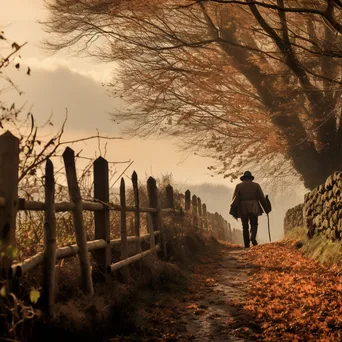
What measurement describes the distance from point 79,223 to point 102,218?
946 millimetres

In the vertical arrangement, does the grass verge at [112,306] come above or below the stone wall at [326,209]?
below

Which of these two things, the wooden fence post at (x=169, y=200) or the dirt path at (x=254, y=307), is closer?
the dirt path at (x=254, y=307)

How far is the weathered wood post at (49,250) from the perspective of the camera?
14.7ft

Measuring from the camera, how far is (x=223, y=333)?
5.37m

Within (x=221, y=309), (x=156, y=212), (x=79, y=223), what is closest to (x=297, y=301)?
(x=221, y=309)

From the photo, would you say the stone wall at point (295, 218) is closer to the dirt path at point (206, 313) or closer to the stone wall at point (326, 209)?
the stone wall at point (326, 209)

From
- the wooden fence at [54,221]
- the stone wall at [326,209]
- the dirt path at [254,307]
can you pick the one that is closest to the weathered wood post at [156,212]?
the dirt path at [254,307]

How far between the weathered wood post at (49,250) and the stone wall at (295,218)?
1395cm

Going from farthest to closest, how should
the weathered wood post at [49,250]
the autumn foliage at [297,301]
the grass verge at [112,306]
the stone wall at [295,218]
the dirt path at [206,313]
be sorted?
the stone wall at [295,218]
the dirt path at [206,313]
the autumn foliage at [297,301]
the weathered wood post at [49,250]
the grass verge at [112,306]

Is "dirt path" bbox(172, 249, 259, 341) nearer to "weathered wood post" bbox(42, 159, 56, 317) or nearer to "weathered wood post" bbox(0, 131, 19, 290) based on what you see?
"weathered wood post" bbox(42, 159, 56, 317)

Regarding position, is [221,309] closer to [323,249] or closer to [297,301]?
[297,301]

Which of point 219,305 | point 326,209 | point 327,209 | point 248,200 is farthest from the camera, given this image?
point 248,200

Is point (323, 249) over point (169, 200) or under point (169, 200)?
under

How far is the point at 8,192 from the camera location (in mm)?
4160
